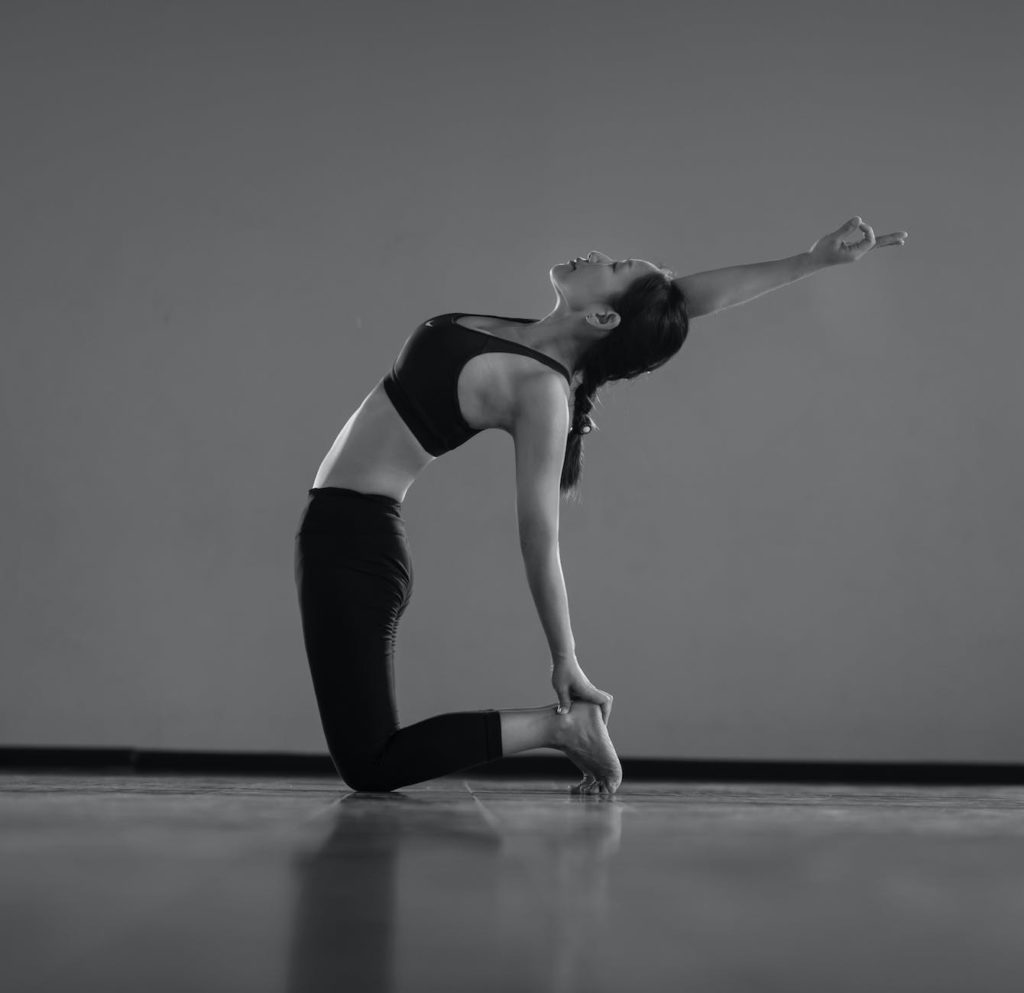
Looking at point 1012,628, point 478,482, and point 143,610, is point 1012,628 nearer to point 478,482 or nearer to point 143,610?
point 478,482

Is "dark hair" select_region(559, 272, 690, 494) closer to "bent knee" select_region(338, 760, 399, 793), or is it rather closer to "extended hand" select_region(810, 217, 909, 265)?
"extended hand" select_region(810, 217, 909, 265)

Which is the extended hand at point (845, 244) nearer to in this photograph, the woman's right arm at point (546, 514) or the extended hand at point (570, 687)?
the woman's right arm at point (546, 514)

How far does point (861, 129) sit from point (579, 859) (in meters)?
3.83

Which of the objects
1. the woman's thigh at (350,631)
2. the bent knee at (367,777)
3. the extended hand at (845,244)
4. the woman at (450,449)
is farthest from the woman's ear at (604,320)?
→ the bent knee at (367,777)

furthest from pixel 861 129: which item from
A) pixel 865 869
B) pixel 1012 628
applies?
pixel 865 869

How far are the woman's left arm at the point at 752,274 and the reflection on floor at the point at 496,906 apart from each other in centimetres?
112

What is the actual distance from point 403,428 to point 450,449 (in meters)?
0.09

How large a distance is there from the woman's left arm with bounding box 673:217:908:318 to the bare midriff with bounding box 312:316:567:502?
377mm

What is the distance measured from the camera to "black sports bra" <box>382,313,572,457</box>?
192 cm

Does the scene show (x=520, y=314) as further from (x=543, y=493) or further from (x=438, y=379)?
(x=543, y=493)

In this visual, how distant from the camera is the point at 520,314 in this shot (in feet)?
13.1

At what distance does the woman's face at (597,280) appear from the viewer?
2.02 meters

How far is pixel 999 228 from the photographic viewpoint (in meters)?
4.12

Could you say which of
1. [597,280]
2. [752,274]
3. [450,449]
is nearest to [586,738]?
[450,449]
